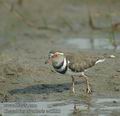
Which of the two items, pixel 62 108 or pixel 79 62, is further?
pixel 79 62

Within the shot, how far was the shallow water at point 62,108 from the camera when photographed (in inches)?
358

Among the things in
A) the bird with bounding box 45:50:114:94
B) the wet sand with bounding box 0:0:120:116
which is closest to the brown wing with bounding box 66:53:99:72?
the bird with bounding box 45:50:114:94

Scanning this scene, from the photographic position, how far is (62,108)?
372 inches

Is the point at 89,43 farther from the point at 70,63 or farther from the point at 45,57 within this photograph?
the point at 70,63

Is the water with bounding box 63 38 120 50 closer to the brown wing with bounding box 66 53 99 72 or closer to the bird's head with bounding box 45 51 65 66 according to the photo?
the brown wing with bounding box 66 53 99 72

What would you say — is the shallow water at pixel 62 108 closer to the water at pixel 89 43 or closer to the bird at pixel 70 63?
the bird at pixel 70 63

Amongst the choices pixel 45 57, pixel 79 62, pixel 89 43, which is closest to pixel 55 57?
pixel 79 62

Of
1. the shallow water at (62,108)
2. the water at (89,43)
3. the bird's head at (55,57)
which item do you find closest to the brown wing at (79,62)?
the bird's head at (55,57)

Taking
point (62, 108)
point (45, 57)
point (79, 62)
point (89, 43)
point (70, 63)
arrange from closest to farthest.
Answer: point (62, 108) → point (70, 63) → point (79, 62) → point (45, 57) → point (89, 43)

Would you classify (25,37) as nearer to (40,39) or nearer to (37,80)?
(40,39)

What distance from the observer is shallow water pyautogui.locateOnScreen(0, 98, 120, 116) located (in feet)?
29.8

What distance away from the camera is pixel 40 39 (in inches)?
648

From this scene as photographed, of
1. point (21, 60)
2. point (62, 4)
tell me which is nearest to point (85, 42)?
point (21, 60)

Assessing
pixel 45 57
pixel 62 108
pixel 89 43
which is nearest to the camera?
pixel 62 108
